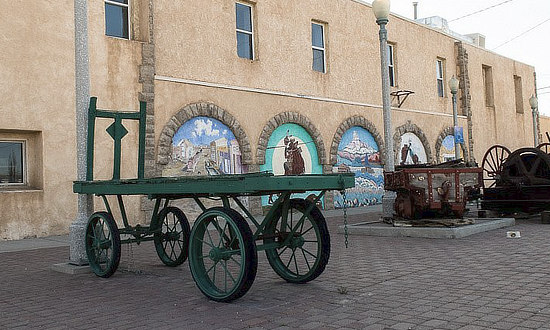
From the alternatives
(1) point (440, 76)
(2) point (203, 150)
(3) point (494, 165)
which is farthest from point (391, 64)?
(2) point (203, 150)

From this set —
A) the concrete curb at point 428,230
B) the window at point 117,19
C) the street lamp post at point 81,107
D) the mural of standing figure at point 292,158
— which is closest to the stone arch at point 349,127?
the mural of standing figure at point 292,158

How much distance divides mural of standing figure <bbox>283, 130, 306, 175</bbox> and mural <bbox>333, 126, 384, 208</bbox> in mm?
1662

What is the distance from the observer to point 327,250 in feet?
20.1

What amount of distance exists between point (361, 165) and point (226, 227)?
1401cm

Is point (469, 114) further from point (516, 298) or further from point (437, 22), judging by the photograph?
point (516, 298)

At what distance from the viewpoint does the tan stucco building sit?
38.7ft

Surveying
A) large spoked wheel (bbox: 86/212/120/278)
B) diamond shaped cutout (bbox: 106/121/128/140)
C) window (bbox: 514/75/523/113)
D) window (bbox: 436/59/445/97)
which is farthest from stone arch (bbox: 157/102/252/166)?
window (bbox: 514/75/523/113)

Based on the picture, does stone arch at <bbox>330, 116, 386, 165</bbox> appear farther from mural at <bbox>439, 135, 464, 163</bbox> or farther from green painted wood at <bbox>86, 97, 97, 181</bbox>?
green painted wood at <bbox>86, 97, 97, 181</bbox>

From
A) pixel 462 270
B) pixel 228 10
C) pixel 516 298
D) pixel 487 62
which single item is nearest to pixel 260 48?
pixel 228 10

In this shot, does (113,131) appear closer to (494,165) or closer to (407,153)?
(494,165)

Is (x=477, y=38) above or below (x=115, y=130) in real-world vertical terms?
above

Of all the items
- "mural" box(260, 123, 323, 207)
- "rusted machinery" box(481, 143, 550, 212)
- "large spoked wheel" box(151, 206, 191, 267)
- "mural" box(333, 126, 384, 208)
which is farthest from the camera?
"mural" box(333, 126, 384, 208)

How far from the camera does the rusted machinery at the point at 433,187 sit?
404 inches

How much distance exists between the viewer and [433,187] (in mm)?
10320
